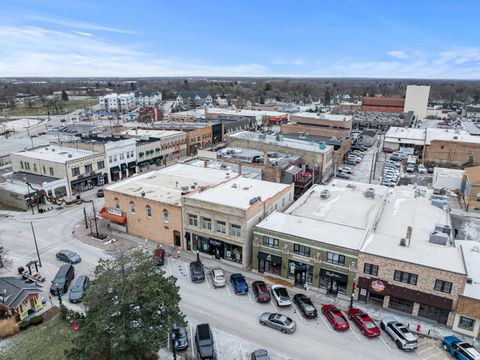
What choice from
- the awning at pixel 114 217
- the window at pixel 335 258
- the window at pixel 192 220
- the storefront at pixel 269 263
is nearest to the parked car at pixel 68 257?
the awning at pixel 114 217

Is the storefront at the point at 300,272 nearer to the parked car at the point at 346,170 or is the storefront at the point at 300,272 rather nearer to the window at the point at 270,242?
the window at the point at 270,242

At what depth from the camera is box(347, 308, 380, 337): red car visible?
1085 inches

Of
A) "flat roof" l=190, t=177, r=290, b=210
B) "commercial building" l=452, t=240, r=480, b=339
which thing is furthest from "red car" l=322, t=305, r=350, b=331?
"flat roof" l=190, t=177, r=290, b=210

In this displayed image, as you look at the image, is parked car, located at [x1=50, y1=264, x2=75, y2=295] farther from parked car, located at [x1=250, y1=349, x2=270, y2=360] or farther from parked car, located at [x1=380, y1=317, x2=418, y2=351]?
parked car, located at [x1=380, y1=317, x2=418, y2=351]

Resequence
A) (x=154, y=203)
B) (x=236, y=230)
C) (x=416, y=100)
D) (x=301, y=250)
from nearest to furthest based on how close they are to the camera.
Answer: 1. (x=301, y=250)
2. (x=236, y=230)
3. (x=154, y=203)
4. (x=416, y=100)

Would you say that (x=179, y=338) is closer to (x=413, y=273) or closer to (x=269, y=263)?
(x=269, y=263)

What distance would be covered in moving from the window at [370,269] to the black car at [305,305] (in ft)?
18.9

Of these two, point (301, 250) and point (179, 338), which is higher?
point (301, 250)

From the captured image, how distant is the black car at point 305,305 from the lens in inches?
1174

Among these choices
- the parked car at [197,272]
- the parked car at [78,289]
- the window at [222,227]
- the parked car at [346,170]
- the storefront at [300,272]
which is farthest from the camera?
the parked car at [346,170]

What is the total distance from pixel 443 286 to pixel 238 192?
2338 centimetres

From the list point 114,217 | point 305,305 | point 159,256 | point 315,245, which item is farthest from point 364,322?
point 114,217

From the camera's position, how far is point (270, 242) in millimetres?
35562

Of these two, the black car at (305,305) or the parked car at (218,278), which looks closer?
the black car at (305,305)
